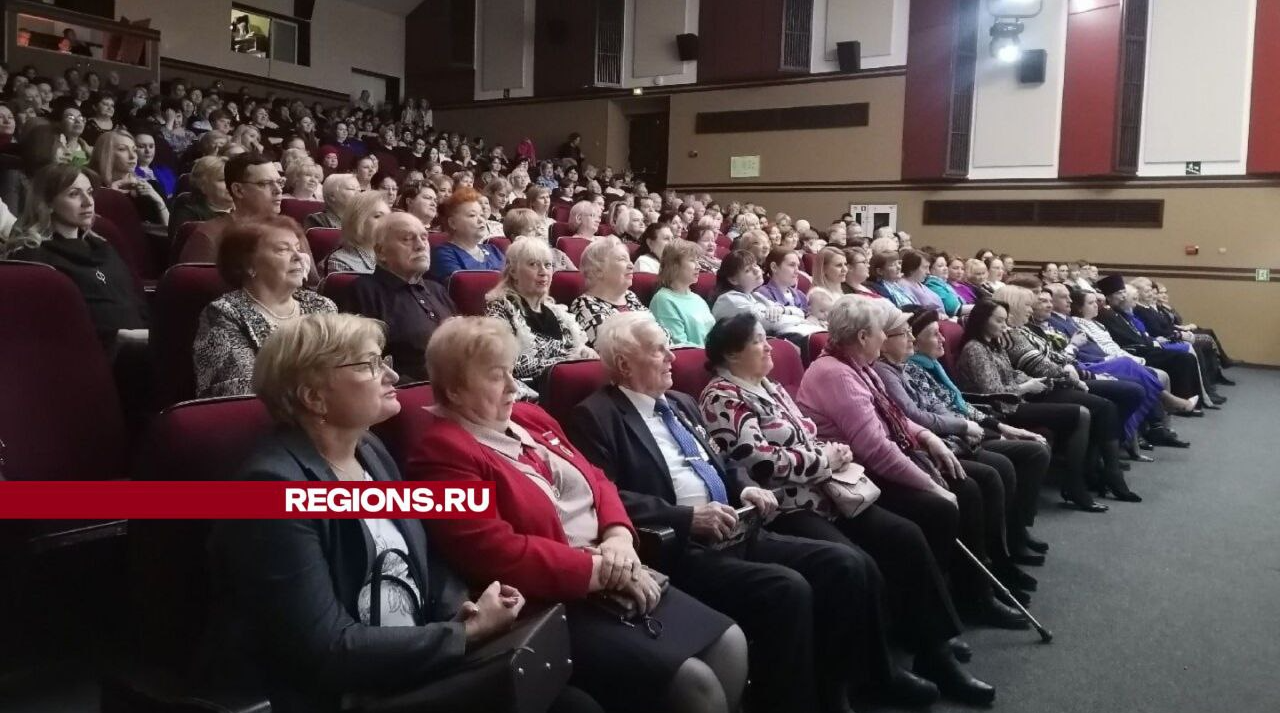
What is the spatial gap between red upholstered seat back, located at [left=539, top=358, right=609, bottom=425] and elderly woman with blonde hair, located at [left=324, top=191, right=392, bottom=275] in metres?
0.83

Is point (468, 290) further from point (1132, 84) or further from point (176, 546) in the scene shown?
point (1132, 84)

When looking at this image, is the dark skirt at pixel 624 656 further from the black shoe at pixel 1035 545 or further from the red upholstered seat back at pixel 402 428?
the black shoe at pixel 1035 545

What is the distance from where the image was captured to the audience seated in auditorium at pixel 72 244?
1871mm

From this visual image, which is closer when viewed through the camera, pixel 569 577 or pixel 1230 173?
pixel 569 577

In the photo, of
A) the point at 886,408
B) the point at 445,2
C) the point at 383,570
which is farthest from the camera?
the point at 445,2

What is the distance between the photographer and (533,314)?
85.7 inches

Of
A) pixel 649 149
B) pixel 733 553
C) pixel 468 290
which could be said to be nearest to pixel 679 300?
pixel 468 290

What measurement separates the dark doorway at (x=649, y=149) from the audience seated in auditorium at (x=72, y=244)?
292 inches

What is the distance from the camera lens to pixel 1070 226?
23.3 ft

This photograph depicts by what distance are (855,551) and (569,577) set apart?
625mm

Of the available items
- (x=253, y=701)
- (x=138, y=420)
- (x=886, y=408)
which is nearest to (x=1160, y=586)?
(x=886, y=408)

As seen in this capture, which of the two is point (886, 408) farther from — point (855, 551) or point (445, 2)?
point (445, 2)

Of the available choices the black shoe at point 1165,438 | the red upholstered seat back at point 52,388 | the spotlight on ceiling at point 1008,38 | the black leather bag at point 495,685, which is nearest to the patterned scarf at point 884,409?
the black leather bag at point 495,685

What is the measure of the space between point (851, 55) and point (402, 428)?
7129 mm
